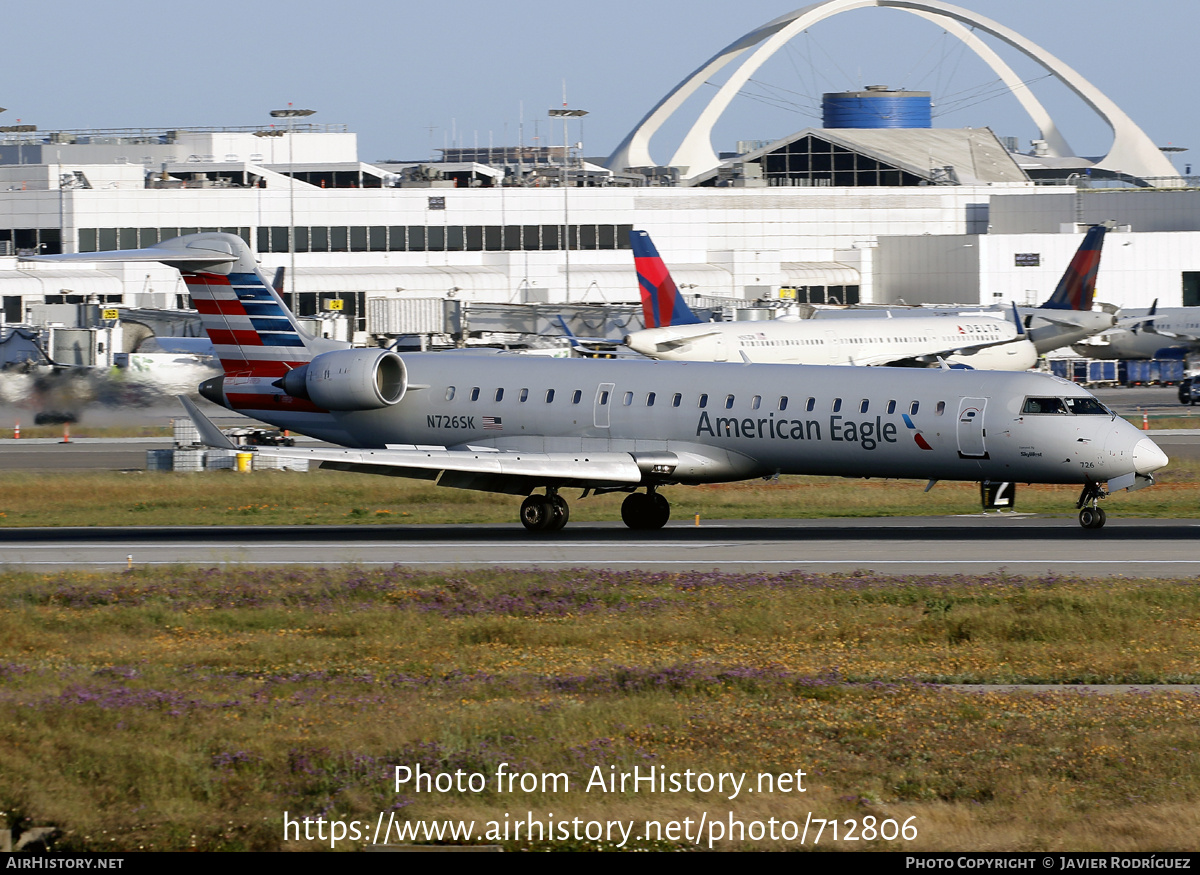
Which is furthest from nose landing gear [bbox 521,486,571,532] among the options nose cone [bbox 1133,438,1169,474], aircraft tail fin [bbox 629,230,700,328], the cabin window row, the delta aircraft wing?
the delta aircraft wing

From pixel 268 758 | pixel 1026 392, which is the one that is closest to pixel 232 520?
pixel 1026 392

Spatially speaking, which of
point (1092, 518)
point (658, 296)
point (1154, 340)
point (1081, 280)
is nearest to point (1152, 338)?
point (1154, 340)

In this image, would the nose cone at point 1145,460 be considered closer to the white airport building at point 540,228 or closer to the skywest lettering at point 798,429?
the skywest lettering at point 798,429

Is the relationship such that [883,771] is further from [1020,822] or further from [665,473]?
[665,473]

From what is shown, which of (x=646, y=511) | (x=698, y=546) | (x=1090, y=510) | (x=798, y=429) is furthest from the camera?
(x=646, y=511)

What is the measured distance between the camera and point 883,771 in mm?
11188

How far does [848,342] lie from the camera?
6231 centimetres

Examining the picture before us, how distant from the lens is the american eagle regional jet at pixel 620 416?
26.0 meters

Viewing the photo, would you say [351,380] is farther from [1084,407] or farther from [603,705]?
[603,705]

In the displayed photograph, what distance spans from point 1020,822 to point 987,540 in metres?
17.4

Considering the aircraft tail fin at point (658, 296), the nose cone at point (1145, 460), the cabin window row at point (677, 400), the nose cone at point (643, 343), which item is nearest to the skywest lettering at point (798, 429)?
the cabin window row at point (677, 400)

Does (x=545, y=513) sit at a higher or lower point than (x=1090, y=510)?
lower

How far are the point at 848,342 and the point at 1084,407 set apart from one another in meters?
36.6

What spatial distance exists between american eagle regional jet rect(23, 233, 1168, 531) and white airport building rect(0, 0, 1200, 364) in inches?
1891
